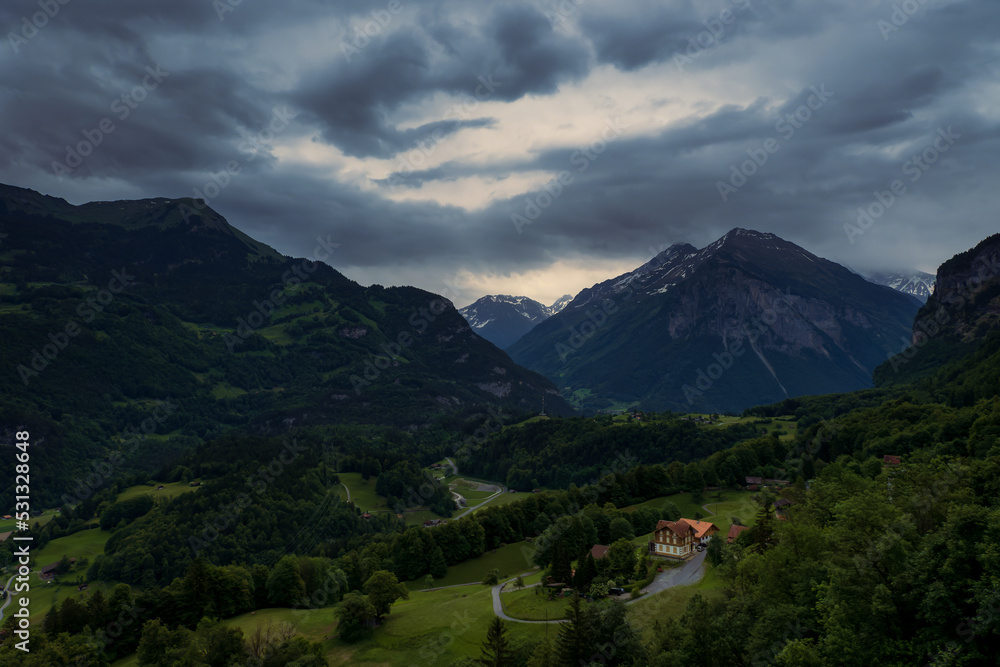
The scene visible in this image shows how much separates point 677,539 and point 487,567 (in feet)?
105

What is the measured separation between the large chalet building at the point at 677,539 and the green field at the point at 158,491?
437 feet

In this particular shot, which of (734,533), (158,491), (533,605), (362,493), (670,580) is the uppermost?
(158,491)

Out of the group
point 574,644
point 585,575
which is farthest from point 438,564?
point 574,644

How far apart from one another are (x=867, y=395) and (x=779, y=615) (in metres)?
195

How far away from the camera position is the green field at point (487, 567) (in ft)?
281

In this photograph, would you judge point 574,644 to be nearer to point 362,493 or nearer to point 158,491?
point 362,493

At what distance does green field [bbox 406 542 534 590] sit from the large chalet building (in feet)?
64.7

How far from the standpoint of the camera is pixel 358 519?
147 meters

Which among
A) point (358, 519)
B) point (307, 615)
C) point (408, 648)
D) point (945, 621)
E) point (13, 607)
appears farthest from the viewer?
point (358, 519)

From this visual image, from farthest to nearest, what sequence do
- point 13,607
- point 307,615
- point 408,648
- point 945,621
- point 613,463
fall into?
point 613,463 < point 13,607 < point 307,615 < point 408,648 < point 945,621

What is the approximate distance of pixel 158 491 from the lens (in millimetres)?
166625

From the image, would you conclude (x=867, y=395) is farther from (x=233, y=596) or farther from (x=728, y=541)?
(x=233, y=596)

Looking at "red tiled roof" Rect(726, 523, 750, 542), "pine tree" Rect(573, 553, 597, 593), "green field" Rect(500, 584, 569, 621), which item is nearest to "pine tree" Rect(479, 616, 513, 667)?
"green field" Rect(500, 584, 569, 621)

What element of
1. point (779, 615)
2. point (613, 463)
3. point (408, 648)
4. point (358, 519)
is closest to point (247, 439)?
point (358, 519)
